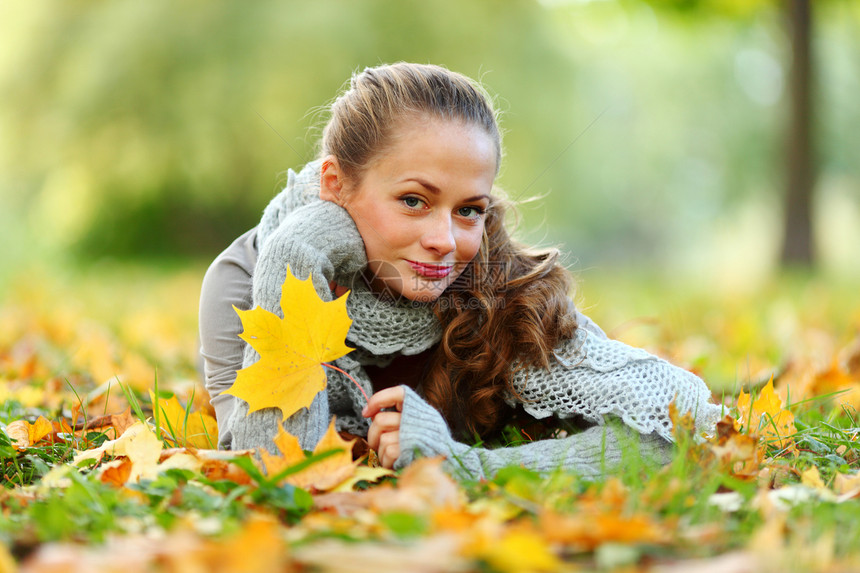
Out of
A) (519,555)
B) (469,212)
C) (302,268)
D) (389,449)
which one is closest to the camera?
(519,555)

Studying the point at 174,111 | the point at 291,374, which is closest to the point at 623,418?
the point at 291,374

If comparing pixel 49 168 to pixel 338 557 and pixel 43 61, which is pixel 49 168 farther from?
pixel 338 557

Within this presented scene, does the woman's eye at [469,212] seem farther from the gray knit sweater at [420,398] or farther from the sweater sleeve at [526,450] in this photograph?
the sweater sleeve at [526,450]

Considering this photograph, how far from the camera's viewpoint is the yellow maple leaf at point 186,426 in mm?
2047

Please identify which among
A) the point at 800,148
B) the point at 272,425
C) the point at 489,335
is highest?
the point at 800,148

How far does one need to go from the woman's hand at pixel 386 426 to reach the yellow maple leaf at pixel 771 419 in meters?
0.85

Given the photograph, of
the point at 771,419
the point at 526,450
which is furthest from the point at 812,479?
the point at 526,450

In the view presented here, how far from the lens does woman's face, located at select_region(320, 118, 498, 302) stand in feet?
6.33

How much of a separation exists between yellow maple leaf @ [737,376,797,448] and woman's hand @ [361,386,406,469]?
85 cm

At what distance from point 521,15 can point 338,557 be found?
1186cm

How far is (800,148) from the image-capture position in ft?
31.0

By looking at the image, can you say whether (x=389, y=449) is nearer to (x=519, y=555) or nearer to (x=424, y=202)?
(x=424, y=202)

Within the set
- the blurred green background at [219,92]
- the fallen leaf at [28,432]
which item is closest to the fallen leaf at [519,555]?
the fallen leaf at [28,432]

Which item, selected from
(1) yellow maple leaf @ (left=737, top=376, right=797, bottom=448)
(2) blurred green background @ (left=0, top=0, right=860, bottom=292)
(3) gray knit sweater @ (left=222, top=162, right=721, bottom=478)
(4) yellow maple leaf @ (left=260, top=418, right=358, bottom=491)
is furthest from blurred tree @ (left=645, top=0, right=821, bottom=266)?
(4) yellow maple leaf @ (left=260, top=418, right=358, bottom=491)
